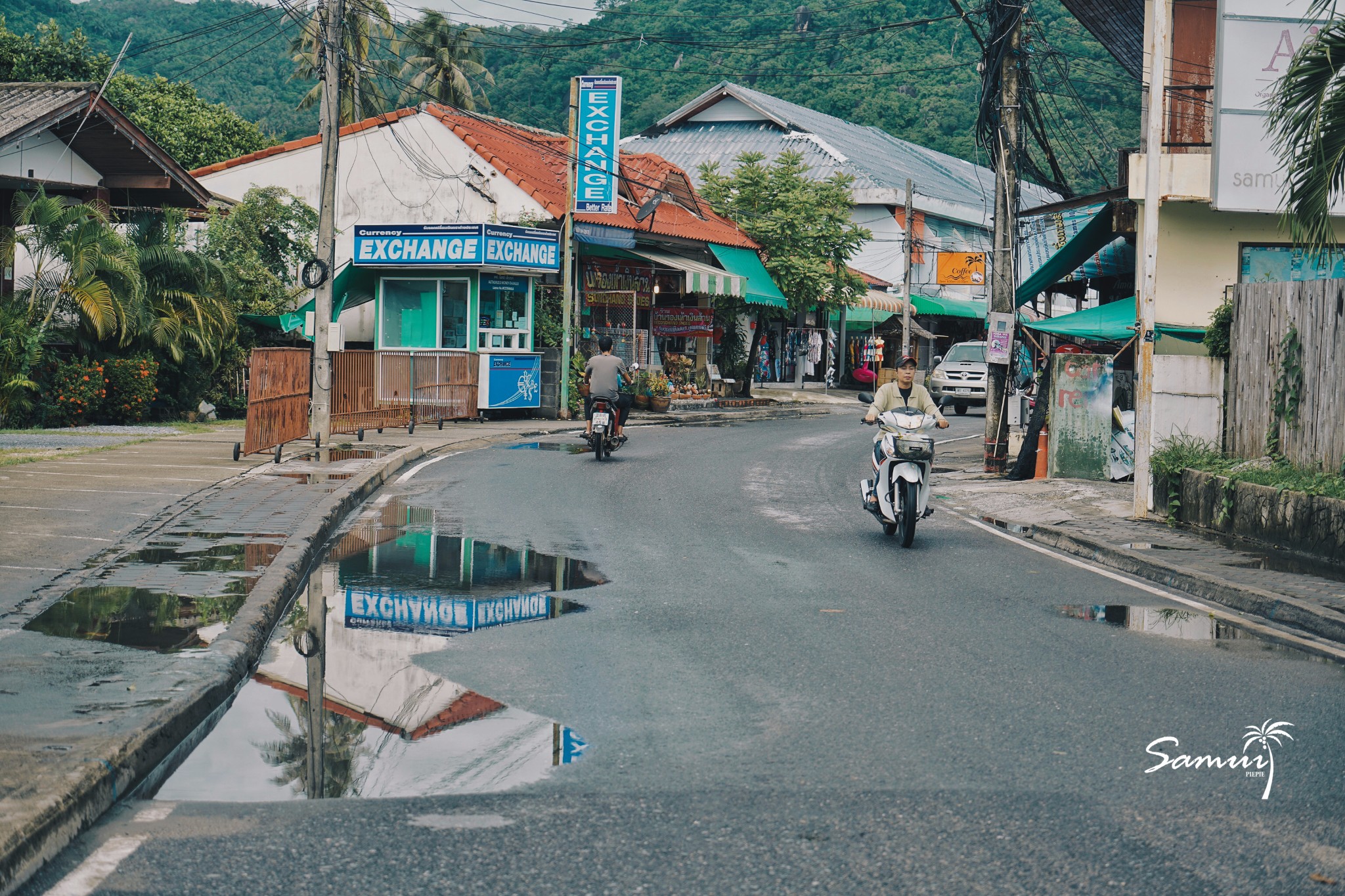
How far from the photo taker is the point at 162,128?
45.3m

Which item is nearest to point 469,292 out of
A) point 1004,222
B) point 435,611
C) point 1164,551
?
point 1004,222

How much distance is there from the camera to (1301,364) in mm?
12609

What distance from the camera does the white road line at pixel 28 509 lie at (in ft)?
38.2

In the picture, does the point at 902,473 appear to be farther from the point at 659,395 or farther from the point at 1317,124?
the point at 659,395

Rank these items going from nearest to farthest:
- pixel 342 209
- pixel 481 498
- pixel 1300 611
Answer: pixel 1300 611 → pixel 481 498 → pixel 342 209

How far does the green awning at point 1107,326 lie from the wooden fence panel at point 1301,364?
4.60 metres

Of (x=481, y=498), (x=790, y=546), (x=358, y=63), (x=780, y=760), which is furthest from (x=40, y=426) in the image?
(x=780, y=760)

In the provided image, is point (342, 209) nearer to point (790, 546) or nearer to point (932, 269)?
point (790, 546)

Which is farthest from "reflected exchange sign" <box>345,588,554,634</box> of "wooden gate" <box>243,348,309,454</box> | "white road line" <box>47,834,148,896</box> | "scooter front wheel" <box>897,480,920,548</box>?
"wooden gate" <box>243,348,309,454</box>

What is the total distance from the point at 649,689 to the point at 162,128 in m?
44.0

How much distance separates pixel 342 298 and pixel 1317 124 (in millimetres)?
22646

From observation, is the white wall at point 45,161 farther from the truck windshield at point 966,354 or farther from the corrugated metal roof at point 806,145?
the corrugated metal roof at point 806,145

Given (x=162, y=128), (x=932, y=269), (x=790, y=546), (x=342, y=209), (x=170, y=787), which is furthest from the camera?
(x=932, y=269)

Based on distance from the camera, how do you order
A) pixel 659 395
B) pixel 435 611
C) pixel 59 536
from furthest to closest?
pixel 659 395 → pixel 59 536 → pixel 435 611
